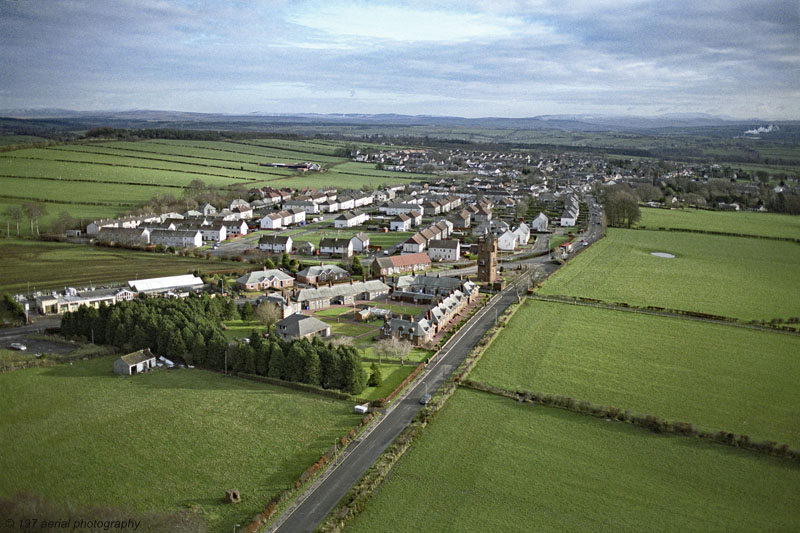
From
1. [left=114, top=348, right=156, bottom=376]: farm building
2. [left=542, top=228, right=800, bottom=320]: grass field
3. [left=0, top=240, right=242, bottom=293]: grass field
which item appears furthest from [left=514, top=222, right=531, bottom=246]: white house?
[left=114, top=348, right=156, bottom=376]: farm building

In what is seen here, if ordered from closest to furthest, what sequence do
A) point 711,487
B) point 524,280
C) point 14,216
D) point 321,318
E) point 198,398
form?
1. point 711,487
2. point 198,398
3. point 321,318
4. point 524,280
5. point 14,216

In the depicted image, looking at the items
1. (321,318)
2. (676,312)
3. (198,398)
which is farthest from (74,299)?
(676,312)

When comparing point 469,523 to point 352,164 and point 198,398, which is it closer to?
point 198,398

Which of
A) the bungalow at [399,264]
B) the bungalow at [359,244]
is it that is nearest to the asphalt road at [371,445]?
the bungalow at [399,264]

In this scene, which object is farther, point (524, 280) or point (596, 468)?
point (524, 280)

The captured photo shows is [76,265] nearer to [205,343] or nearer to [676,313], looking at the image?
[205,343]
